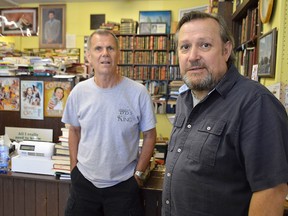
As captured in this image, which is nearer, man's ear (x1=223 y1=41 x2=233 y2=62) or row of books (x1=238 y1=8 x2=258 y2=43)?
man's ear (x1=223 y1=41 x2=233 y2=62)

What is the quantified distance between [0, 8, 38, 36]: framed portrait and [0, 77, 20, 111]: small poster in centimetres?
375

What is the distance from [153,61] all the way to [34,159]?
3.95m

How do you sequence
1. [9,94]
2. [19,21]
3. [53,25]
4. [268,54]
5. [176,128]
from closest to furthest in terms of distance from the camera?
[176,128], [268,54], [9,94], [19,21], [53,25]

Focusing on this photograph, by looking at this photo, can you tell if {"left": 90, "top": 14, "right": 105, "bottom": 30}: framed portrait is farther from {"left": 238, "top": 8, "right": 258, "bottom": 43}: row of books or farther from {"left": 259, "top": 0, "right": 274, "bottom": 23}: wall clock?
{"left": 259, "top": 0, "right": 274, "bottom": 23}: wall clock

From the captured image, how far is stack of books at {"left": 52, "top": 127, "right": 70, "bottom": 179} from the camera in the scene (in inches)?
78.5

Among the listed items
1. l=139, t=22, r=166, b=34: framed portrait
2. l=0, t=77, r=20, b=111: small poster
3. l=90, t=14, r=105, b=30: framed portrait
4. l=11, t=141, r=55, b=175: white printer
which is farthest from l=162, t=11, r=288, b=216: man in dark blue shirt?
l=90, t=14, r=105, b=30: framed portrait

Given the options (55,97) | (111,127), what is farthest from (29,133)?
(111,127)

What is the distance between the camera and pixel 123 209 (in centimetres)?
158

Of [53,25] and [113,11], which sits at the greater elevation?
[113,11]

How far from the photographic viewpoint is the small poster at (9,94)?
96.5 inches

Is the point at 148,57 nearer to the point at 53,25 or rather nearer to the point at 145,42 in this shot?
the point at 145,42

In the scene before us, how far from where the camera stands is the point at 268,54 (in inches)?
70.7

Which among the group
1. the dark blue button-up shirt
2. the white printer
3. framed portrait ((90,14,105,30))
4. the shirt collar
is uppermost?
framed portrait ((90,14,105,30))

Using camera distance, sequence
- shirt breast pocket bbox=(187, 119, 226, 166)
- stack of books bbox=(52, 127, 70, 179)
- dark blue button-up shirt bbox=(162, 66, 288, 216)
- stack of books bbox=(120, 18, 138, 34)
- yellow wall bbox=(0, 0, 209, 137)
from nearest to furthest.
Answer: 1. dark blue button-up shirt bbox=(162, 66, 288, 216)
2. shirt breast pocket bbox=(187, 119, 226, 166)
3. stack of books bbox=(52, 127, 70, 179)
4. stack of books bbox=(120, 18, 138, 34)
5. yellow wall bbox=(0, 0, 209, 137)
